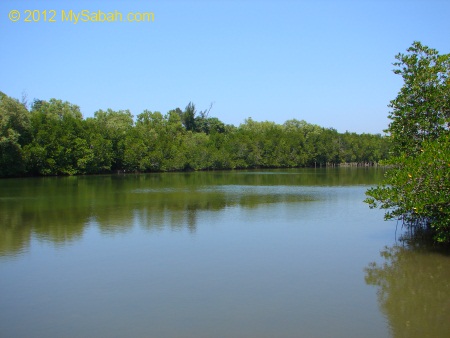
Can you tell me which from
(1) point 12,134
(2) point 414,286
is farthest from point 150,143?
(2) point 414,286

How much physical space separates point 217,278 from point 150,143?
61478 millimetres

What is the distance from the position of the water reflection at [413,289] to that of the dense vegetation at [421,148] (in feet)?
2.73

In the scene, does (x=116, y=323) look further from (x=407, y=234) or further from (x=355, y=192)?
(x=355, y=192)

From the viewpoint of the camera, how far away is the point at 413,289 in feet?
31.3

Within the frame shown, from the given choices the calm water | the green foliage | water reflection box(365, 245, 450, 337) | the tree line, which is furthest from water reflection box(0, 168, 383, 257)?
the tree line

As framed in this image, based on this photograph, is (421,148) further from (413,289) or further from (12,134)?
(12,134)

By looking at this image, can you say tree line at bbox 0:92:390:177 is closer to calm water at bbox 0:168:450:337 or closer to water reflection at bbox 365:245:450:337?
calm water at bbox 0:168:450:337

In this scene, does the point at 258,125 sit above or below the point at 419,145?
above

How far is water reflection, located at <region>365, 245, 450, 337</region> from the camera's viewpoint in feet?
24.9

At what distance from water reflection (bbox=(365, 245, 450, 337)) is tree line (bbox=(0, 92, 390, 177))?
4163 centimetres

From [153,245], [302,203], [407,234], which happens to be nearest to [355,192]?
[302,203]

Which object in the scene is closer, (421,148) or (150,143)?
(421,148)

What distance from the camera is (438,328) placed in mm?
7414

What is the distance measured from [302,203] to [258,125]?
77.0 m
